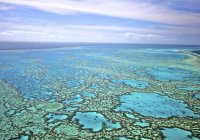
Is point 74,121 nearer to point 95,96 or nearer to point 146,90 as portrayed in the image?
point 95,96

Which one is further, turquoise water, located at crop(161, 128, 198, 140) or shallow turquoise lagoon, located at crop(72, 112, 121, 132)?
shallow turquoise lagoon, located at crop(72, 112, 121, 132)

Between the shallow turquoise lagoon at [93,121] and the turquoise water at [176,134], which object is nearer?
the turquoise water at [176,134]

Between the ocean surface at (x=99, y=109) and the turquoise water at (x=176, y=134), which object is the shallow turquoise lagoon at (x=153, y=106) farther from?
the turquoise water at (x=176, y=134)

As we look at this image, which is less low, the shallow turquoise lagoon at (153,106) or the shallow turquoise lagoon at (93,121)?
the shallow turquoise lagoon at (93,121)

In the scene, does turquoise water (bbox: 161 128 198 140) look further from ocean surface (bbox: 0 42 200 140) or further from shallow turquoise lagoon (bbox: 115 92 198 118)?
shallow turquoise lagoon (bbox: 115 92 198 118)

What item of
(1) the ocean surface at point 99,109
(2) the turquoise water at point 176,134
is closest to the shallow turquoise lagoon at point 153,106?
(1) the ocean surface at point 99,109

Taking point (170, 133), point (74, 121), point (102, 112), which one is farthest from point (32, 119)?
point (170, 133)

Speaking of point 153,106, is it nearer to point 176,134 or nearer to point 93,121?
point 176,134

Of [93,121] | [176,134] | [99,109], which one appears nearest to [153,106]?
[99,109]

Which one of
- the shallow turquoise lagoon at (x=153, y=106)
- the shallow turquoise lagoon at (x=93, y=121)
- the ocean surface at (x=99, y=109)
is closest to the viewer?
the ocean surface at (x=99, y=109)

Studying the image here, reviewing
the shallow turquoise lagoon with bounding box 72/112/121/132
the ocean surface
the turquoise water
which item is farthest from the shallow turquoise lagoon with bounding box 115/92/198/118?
the turquoise water

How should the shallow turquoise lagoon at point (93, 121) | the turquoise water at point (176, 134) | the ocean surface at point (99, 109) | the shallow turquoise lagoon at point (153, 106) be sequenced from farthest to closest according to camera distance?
the shallow turquoise lagoon at point (153, 106), the shallow turquoise lagoon at point (93, 121), the ocean surface at point (99, 109), the turquoise water at point (176, 134)
